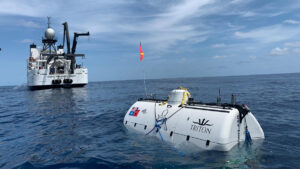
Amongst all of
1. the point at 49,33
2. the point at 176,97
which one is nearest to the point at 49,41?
the point at 49,33

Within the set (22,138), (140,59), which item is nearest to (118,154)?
(140,59)

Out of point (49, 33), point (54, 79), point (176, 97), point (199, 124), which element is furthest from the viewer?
point (49, 33)

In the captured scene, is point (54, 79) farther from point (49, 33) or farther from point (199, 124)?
point (199, 124)

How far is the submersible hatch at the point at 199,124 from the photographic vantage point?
8.51m

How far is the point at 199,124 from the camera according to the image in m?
9.20

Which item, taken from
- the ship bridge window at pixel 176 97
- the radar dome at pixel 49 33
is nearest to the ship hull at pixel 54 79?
the radar dome at pixel 49 33

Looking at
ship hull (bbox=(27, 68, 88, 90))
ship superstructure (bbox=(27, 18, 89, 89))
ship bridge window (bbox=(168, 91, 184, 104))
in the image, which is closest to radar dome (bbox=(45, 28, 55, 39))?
ship superstructure (bbox=(27, 18, 89, 89))

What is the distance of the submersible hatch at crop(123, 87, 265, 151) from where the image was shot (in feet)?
27.9

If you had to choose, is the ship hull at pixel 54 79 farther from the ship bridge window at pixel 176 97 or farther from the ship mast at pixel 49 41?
the ship bridge window at pixel 176 97

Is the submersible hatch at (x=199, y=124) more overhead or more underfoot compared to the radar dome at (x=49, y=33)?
more underfoot

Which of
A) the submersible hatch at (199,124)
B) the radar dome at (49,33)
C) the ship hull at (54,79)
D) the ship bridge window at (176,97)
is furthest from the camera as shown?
the radar dome at (49,33)

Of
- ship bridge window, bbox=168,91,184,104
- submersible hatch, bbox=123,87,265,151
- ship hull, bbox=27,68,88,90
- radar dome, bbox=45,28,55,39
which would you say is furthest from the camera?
radar dome, bbox=45,28,55,39

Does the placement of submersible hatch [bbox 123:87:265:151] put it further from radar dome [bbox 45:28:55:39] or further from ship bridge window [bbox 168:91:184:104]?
radar dome [bbox 45:28:55:39]

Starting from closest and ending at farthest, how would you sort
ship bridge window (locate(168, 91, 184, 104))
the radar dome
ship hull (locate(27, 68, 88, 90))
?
ship bridge window (locate(168, 91, 184, 104)) → ship hull (locate(27, 68, 88, 90)) → the radar dome
